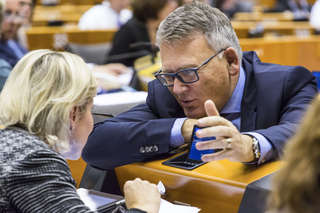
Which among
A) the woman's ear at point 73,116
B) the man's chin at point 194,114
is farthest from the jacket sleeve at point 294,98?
the woman's ear at point 73,116

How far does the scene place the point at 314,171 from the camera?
0.59 meters

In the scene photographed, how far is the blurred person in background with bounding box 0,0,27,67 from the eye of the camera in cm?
392

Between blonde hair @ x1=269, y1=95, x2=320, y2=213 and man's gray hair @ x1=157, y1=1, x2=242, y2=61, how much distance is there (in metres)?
1.16

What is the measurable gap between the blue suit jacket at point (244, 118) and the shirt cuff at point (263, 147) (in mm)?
24

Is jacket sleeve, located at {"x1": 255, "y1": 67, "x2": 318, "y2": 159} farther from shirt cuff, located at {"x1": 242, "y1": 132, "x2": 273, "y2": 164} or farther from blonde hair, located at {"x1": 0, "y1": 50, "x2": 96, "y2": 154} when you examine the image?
blonde hair, located at {"x1": 0, "y1": 50, "x2": 96, "y2": 154}

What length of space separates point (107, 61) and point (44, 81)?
3.13 m

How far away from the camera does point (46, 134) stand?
1.48 m

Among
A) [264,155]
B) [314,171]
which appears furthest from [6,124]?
[314,171]

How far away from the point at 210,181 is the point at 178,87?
482 mm

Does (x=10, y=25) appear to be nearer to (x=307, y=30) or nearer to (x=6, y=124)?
(x=6, y=124)

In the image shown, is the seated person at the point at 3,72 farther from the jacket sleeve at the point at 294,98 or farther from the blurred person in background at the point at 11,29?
the jacket sleeve at the point at 294,98

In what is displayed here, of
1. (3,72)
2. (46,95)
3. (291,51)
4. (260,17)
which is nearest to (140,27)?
(291,51)

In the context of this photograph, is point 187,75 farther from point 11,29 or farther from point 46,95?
point 11,29

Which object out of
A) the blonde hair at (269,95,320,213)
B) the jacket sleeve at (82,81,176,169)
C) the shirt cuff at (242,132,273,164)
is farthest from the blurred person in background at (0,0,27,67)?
the blonde hair at (269,95,320,213)
